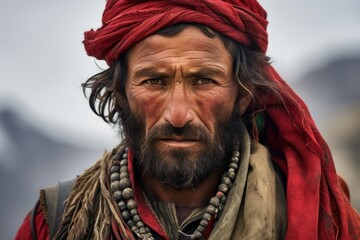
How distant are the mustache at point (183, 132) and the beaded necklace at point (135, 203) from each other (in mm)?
214

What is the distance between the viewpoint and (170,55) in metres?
3.14

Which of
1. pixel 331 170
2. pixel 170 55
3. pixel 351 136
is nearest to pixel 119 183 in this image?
pixel 170 55

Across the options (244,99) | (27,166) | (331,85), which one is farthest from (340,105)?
(244,99)

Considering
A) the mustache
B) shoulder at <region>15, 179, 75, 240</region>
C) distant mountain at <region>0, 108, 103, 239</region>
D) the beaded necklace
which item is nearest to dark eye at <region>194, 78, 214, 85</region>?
the mustache

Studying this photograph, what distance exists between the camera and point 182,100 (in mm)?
3070

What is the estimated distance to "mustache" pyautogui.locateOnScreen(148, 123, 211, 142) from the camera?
3061 mm

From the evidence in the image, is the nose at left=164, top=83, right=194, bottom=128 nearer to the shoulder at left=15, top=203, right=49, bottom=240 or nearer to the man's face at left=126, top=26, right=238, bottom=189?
the man's face at left=126, top=26, right=238, bottom=189

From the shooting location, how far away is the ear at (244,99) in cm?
337

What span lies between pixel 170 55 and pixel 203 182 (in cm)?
63

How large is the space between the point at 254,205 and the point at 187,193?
1.42 ft

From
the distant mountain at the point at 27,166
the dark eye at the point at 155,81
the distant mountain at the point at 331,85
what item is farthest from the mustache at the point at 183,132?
the distant mountain at the point at 331,85

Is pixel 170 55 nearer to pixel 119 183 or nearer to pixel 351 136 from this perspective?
pixel 119 183

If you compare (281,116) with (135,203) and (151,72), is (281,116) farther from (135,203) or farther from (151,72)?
(135,203)

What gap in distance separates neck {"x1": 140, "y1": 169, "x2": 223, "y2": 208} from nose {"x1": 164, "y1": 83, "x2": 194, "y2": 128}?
394mm
